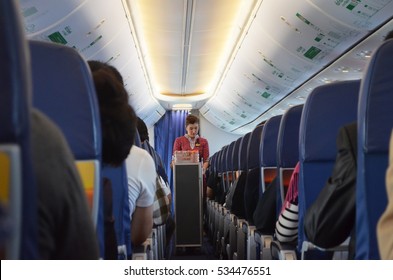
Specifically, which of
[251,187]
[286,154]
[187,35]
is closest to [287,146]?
[286,154]

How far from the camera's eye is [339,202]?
5.31ft

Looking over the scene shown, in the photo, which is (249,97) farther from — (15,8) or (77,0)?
(15,8)

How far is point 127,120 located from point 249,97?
318 inches

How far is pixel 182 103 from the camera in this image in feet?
44.4

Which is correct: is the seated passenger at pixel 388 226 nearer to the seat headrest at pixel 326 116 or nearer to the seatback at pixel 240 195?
the seat headrest at pixel 326 116

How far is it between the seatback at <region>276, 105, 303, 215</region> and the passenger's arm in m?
0.69

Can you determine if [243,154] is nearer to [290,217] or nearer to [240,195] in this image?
[240,195]

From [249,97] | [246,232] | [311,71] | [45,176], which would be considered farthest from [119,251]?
[249,97]

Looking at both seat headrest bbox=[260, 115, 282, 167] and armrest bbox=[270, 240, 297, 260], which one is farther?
seat headrest bbox=[260, 115, 282, 167]

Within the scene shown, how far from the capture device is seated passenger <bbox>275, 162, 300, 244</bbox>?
233cm

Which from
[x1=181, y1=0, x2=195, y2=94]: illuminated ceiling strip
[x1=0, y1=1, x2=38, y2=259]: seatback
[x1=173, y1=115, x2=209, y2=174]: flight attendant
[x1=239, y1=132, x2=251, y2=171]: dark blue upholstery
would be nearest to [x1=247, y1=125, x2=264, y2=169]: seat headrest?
[x1=239, y1=132, x2=251, y2=171]: dark blue upholstery

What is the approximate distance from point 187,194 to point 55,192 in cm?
545

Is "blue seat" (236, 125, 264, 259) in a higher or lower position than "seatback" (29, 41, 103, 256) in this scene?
lower

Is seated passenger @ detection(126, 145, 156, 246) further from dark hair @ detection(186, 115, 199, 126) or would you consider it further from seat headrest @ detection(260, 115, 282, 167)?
dark hair @ detection(186, 115, 199, 126)
